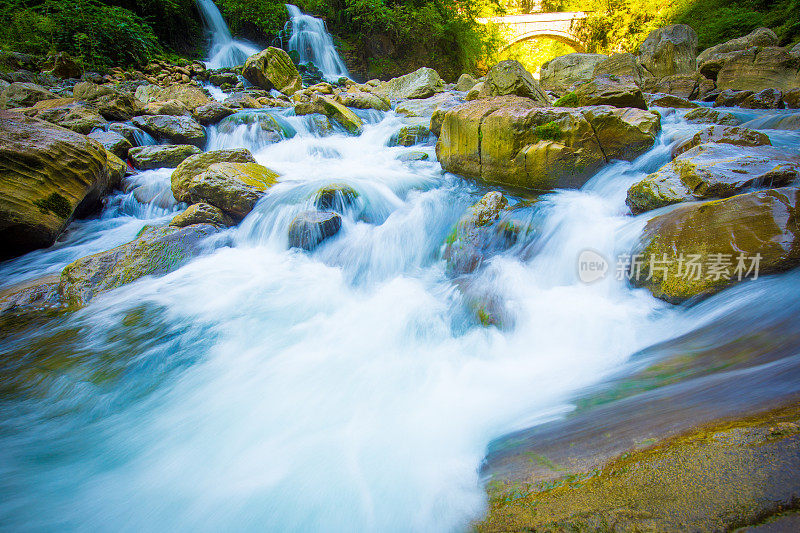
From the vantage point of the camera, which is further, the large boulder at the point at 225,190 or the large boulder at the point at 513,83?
the large boulder at the point at 513,83

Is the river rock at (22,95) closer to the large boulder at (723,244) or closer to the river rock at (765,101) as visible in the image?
the large boulder at (723,244)

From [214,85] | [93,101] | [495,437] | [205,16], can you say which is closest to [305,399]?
[495,437]

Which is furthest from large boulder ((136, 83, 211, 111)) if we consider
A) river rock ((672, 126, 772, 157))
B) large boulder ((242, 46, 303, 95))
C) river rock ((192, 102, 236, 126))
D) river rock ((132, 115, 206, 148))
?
river rock ((672, 126, 772, 157))

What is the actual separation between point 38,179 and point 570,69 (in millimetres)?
18866

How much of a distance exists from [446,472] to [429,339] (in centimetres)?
140

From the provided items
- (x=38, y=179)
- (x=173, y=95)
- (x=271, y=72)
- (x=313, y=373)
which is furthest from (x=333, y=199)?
(x=271, y=72)

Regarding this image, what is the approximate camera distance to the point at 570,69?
15.3 meters

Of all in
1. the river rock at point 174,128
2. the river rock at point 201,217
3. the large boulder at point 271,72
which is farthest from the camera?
the large boulder at point 271,72

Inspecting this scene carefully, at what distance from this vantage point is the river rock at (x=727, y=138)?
13.1 ft

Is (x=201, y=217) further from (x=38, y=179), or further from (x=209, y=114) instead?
(x=209, y=114)

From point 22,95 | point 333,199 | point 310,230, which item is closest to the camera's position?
point 310,230

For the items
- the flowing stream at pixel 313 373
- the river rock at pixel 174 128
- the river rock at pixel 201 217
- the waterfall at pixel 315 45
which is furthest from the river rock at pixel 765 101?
the waterfall at pixel 315 45

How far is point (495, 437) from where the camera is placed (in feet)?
6.19

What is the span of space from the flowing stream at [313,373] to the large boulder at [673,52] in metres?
13.6
